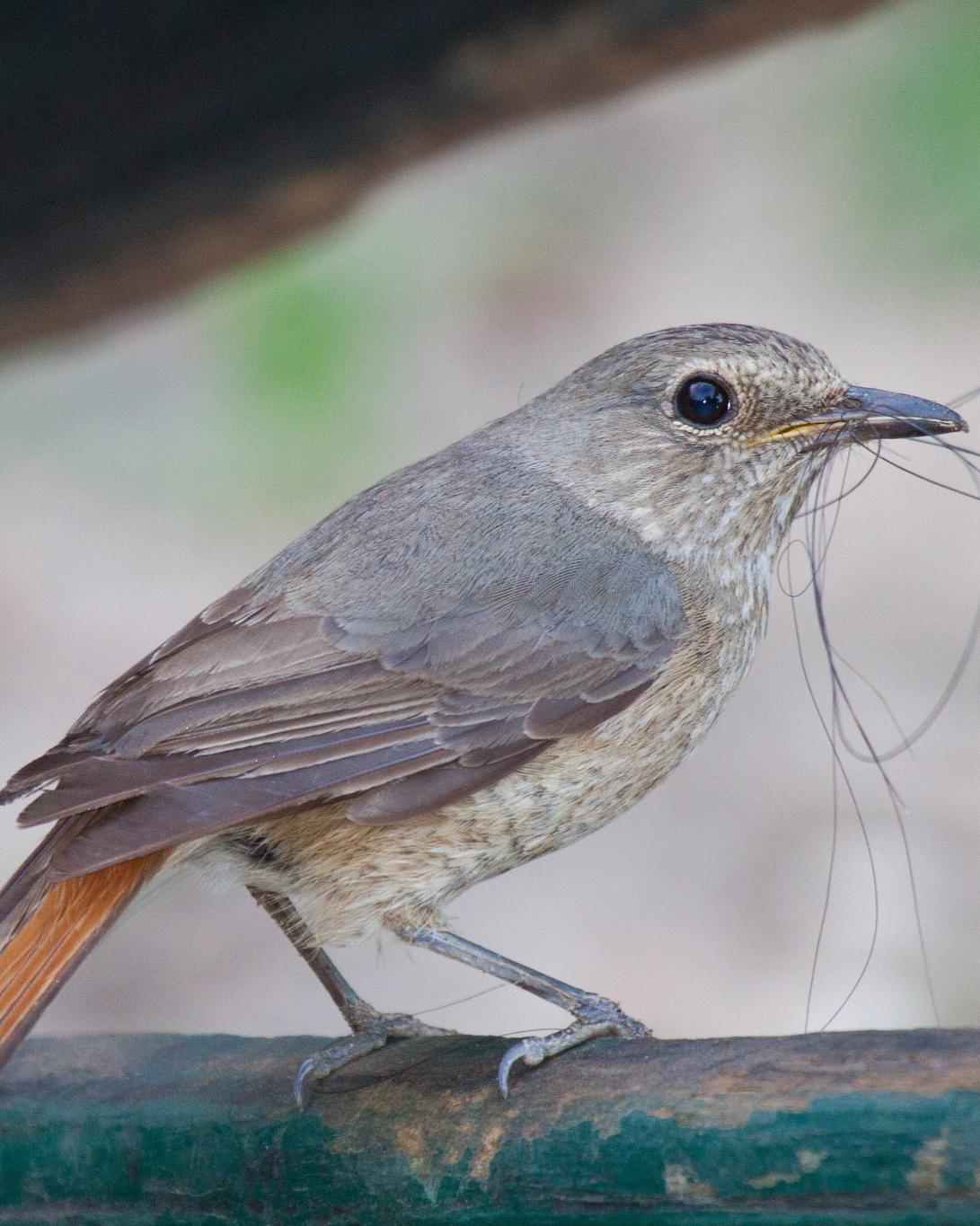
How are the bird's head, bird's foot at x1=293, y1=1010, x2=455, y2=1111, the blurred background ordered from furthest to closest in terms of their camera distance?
the blurred background → the bird's head → bird's foot at x1=293, y1=1010, x2=455, y2=1111

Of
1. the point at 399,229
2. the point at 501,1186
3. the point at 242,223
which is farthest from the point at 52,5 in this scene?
the point at 399,229

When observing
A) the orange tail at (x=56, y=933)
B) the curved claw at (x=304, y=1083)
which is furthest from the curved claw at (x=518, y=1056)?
the orange tail at (x=56, y=933)

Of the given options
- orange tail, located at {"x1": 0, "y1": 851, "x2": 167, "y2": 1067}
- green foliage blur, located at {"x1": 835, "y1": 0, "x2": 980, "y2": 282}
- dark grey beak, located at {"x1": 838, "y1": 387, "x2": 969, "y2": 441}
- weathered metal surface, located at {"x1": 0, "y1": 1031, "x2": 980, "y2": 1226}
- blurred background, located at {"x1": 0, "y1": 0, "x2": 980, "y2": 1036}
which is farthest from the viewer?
green foliage blur, located at {"x1": 835, "y1": 0, "x2": 980, "y2": 282}

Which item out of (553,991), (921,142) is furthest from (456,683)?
(921,142)

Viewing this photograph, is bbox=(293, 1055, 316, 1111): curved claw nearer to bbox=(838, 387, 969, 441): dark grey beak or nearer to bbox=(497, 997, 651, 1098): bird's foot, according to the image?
bbox=(497, 997, 651, 1098): bird's foot

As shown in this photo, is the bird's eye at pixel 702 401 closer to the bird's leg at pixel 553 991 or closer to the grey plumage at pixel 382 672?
the grey plumage at pixel 382 672

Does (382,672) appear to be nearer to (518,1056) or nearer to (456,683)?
(456,683)

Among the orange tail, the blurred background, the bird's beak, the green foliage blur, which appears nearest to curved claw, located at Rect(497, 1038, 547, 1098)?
the orange tail
